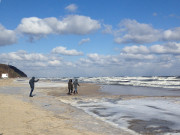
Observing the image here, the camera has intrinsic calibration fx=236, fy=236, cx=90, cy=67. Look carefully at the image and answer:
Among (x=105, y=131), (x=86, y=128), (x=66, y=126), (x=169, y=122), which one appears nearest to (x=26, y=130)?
(x=66, y=126)

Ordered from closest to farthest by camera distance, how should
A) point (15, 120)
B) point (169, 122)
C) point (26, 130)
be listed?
1. point (26, 130)
2. point (15, 120)
3. point (169, 122)

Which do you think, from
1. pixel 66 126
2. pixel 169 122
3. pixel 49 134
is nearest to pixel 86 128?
pixel 66 126

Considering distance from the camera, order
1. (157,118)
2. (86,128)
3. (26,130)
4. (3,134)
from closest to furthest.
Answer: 1. (3,134)
2. (26,130)
3. (86,128)
4. (157,118)

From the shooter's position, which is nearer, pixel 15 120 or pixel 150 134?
pixel 150 134

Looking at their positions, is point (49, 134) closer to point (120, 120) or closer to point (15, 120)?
point (15, 120)

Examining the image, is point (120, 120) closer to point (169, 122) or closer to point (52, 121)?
point (169, 122)

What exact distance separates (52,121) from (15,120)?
1618 mm

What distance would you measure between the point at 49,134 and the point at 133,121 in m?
4.66

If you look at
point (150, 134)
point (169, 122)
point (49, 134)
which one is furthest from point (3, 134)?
point (169, 122)

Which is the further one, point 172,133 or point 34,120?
point 34,120

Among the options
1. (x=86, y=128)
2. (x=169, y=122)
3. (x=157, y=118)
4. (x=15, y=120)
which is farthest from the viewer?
(x=157, y=118)

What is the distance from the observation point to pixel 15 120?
34.0ft

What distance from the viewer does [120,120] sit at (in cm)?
1170

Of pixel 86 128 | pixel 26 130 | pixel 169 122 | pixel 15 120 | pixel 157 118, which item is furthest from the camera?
pixel 157 118
